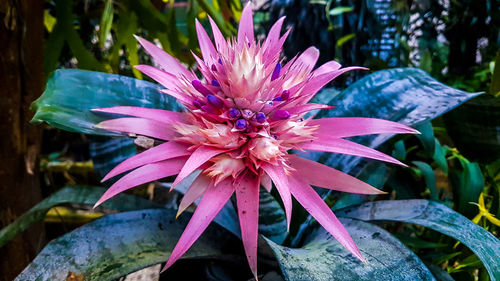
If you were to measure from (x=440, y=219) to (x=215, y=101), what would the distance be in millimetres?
353

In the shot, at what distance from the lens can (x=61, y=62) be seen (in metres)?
1.82

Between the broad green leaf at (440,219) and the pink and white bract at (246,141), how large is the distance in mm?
153

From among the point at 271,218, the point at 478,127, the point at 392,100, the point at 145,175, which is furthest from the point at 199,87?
the point at 478,127

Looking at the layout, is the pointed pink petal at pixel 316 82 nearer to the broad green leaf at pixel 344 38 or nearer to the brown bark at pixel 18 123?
the brown bark at pixel 18 123

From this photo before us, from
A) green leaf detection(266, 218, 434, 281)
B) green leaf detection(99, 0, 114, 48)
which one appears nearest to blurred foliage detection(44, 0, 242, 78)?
green leaf detection(99, 0, 114, 48)

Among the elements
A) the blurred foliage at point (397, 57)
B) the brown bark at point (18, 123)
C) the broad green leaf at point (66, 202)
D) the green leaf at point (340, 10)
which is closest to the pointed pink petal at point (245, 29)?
the blurred foliage at point (397, 57)

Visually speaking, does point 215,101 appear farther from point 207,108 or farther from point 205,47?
point 205,47

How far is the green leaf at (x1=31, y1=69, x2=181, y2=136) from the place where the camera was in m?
0.45

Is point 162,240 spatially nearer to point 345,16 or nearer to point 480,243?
point 480,243

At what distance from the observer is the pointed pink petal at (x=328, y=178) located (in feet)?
1.29

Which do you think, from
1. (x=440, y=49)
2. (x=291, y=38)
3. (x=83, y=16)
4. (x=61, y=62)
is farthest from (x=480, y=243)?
(x=61, y=62)

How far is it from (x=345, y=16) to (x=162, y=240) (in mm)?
1151

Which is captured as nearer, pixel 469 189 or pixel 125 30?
pixel 469 189

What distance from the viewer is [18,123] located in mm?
886
